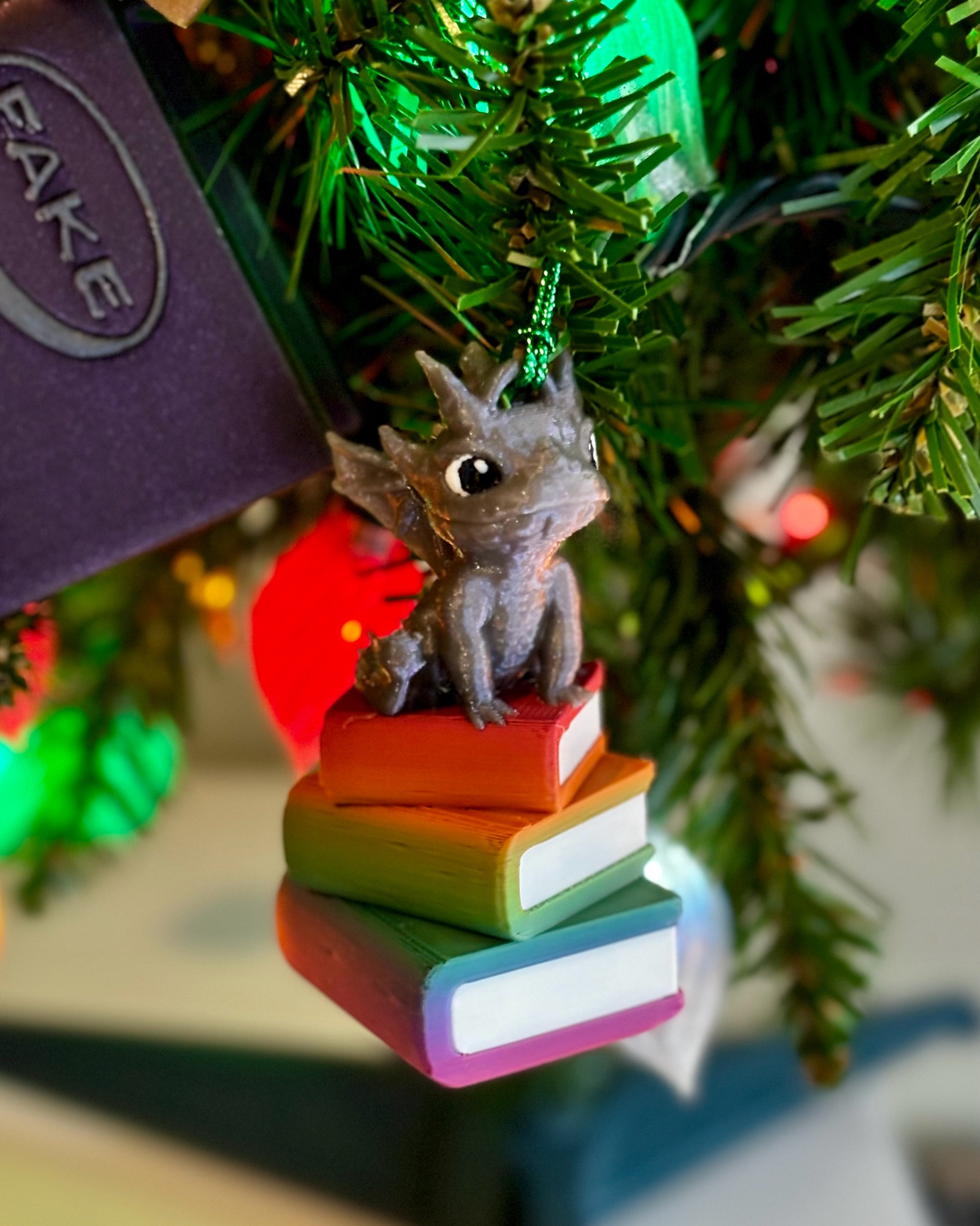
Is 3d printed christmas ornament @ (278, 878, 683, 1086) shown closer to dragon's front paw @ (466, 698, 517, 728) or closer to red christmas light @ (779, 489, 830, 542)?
dragon's front paw @ (466, 698, 517, 728)

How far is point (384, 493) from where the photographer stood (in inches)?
11.3

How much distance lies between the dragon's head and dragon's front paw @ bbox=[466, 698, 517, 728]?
4 cm

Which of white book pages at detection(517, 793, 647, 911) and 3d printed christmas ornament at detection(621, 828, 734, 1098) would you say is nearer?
white book pages at detection(517, 793, 647, 911)

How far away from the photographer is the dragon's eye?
251mm

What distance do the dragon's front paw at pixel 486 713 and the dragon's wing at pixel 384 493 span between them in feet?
0.12

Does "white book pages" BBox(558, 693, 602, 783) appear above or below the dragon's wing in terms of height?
below

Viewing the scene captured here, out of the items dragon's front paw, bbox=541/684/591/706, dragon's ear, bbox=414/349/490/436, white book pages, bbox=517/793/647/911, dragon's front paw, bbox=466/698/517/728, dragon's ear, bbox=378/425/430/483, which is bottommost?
white book pages, bbox=517/793/647/911

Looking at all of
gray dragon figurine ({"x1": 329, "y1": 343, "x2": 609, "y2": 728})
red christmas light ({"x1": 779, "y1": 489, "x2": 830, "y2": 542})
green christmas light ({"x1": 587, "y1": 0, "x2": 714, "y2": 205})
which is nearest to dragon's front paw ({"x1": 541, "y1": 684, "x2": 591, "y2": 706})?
gray dragon figurine ({"x1": 329, "y1": 343, "x2": 609, "y2": 728})

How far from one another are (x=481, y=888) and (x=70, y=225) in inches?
8.3

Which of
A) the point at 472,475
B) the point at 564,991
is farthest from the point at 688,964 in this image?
the point at 472,475

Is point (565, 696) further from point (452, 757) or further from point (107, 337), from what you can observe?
point (107, 337)

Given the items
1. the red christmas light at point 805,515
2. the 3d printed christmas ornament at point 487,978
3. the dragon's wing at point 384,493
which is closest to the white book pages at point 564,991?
the 3d printed christmas ornament at point 487,978

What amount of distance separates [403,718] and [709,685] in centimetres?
15

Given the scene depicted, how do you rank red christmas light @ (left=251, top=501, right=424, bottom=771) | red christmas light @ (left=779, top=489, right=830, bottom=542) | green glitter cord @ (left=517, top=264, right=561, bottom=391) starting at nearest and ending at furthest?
1. green glitter cord @ (left=517, top=264, right=561, bottom=391)
2. red christmas light @ (left=251, top=501, right=424, bottom=771)
3. red christmas light @ (left=779, top=489, right=830, bottom=542)
